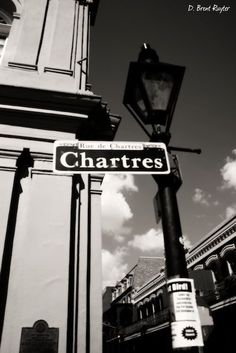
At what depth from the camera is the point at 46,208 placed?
15.4 ft

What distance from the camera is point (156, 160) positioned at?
3.04m

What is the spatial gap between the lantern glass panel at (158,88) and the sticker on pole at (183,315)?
1.61m

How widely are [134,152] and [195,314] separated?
62.1 inches

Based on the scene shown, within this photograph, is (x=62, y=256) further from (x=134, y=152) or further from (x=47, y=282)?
(x=134, y=152)

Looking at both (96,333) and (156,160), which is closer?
(156,160)

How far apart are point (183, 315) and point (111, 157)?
1578mm

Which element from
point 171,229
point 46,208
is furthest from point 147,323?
point 171,229

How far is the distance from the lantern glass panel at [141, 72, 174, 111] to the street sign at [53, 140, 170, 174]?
0.38 metres

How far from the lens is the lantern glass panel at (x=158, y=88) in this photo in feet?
10.00

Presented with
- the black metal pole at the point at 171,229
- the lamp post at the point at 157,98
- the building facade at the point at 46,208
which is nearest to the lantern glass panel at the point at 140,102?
the lamp post at the point at 157,98

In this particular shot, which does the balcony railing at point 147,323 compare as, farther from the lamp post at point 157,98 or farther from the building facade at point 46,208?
the lamp post at point 157,98

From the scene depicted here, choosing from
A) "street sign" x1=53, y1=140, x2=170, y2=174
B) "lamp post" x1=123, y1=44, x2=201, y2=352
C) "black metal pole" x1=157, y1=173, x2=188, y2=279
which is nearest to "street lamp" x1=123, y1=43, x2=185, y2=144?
"lamp post" x1=123, y1=44, x2=201, y2=352

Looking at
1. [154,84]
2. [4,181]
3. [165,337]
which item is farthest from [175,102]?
A: [165,337]

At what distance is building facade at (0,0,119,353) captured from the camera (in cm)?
390
